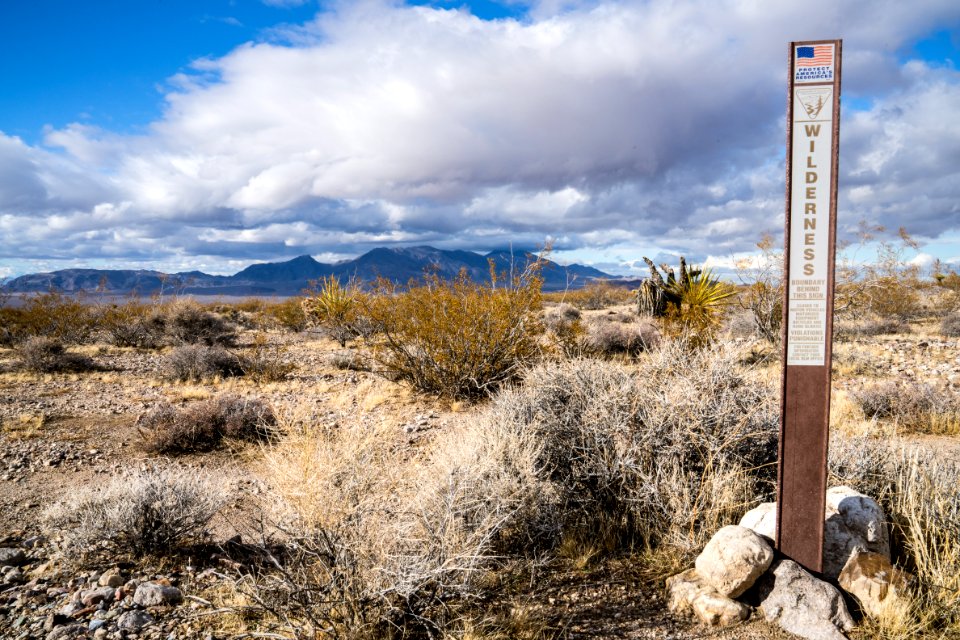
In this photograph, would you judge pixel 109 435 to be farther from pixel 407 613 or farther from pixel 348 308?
pixel 348 308

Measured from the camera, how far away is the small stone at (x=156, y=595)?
348 centimetres

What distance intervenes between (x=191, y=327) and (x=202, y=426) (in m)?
13.1

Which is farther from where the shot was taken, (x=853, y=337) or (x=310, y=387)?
(x=853, y=337)

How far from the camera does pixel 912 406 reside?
25.3 ft

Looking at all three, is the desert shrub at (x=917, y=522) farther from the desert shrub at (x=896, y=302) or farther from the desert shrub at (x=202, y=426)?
the desert shrub at (x=896, y=302)

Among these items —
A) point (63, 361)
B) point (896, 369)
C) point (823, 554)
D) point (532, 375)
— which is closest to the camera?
point (823, 554)

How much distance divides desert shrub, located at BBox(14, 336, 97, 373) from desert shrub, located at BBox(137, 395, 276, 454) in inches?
280

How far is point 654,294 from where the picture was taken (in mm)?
14195

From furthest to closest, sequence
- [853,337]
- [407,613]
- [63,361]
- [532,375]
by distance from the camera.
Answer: [853,337], [63,361], [532,375], [407,613]

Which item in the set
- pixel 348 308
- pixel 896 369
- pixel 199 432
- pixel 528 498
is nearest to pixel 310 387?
pixel 199 432

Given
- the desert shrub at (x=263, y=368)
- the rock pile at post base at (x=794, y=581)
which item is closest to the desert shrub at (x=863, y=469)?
the rock pile at post base at (x=794, y=581)

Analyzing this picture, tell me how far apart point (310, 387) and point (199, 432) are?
3.85m

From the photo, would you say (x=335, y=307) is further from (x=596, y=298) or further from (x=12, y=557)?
(x=596, y=298)

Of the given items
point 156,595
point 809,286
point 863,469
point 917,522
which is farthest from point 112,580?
point 863,469
